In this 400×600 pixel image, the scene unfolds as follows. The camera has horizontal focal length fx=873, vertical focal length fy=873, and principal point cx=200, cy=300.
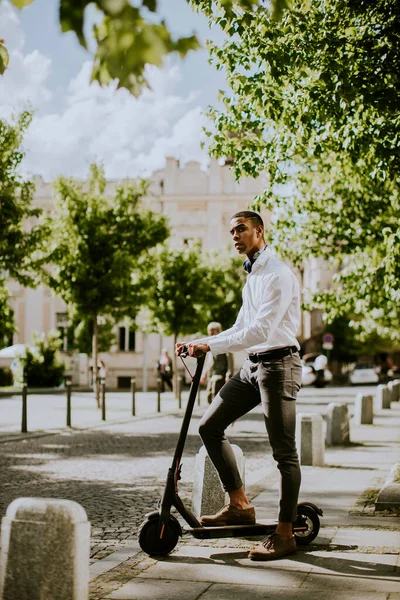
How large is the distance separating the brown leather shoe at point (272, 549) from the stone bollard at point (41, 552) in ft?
5.72

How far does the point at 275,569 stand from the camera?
5078 mm

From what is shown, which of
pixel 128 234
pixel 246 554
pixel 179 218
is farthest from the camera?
pixel 179 218

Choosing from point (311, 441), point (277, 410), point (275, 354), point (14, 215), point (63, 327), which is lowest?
point (311, 441)

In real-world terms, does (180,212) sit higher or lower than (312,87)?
higher

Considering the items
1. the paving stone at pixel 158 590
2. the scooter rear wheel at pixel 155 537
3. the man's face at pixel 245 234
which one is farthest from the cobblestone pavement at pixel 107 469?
the man's face at pixel 245 234

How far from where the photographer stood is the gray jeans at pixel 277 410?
17.4 ft

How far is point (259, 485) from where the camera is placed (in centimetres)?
902

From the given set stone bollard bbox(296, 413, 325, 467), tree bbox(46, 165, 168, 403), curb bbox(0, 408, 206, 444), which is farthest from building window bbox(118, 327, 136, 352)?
→ stone bollard bbox(296, 413, 325, 467)

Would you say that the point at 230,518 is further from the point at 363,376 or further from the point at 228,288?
the point at 363,376

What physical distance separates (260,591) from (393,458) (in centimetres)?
757

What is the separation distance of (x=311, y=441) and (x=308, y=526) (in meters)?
4.99

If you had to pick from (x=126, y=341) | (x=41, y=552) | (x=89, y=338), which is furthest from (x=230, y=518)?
(x=126, y=341)

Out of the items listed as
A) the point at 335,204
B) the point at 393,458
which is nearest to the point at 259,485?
the point at 393,458

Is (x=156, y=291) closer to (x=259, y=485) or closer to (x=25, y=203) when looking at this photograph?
(x=25, y=203)
